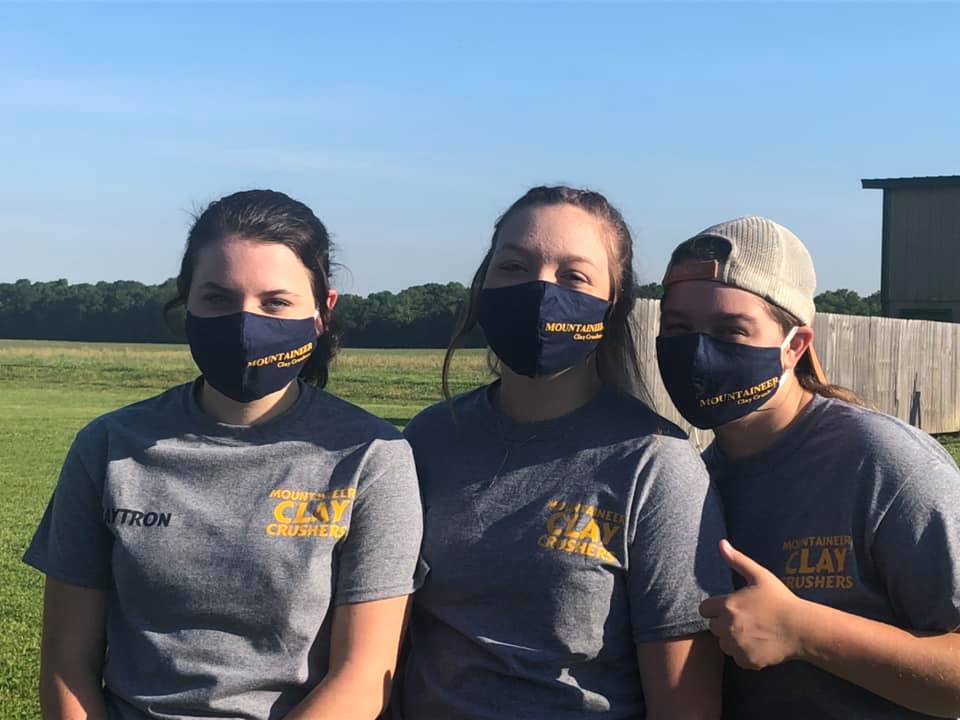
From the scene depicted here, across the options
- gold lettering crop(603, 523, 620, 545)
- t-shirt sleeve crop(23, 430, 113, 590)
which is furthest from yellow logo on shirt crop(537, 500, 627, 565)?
t-shirt sleeve crop(23, 430, 113, 590)

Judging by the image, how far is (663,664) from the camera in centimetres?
262

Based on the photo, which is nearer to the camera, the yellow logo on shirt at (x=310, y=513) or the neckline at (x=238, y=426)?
the yellow logo on shirt at (x=310, y=513)

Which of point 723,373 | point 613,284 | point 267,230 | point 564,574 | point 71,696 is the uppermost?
point 267,230

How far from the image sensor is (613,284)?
3.06 meters

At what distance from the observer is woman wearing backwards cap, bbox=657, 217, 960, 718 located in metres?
2.52

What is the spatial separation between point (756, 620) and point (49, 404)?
2741 centimetres

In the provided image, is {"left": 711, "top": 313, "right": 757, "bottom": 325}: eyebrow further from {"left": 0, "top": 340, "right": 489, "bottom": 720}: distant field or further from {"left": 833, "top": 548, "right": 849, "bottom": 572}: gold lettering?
{"left": 0, "top": 340, "right": 489, "bottom": 720}: distant field

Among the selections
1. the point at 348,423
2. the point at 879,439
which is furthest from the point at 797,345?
the point at 348,423

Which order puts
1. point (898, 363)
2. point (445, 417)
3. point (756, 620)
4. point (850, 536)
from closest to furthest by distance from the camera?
point (756, 620) → point (850, 536) → point (445, 417) → point (898, 363)

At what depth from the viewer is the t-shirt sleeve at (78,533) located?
282 cm

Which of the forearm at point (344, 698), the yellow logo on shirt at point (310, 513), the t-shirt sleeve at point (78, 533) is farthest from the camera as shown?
the t-shirt sleeve at point (78, 533)

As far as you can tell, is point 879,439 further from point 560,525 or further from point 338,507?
point 338,507

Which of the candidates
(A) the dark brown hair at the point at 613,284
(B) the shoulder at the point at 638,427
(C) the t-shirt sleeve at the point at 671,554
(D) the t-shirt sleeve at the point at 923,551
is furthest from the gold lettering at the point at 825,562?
(A) the dark brown hair at the point at 613,284

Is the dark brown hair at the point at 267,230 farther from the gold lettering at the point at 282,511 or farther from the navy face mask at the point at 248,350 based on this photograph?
the gold lettering at the point at 282,511
